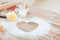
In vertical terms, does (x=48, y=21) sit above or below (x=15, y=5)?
below

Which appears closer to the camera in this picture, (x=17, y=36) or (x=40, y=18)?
(x=17, y=36)

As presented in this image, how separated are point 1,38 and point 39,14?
612mm

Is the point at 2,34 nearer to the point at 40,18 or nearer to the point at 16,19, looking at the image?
the point at 16,19

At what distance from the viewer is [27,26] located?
128 centimetres

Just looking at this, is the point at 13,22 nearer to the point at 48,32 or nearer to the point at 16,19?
the point at 16,19

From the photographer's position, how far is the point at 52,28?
4.11 ft

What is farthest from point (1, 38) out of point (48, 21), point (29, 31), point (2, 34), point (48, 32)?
point (48, 21)

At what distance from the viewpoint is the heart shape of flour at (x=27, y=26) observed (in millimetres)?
1232

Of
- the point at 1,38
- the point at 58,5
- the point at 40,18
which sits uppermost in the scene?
the point at 58,5

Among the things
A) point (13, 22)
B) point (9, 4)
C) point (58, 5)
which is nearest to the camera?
point (13, 22)

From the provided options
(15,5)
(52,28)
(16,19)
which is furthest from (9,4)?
(52,28)

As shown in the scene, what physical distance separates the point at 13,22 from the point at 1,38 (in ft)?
0.92

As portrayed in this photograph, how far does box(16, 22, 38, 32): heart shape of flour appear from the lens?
4.04ft

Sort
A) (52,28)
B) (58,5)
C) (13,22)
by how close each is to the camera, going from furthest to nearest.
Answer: (58,5) → (13,22) → (52,28)
